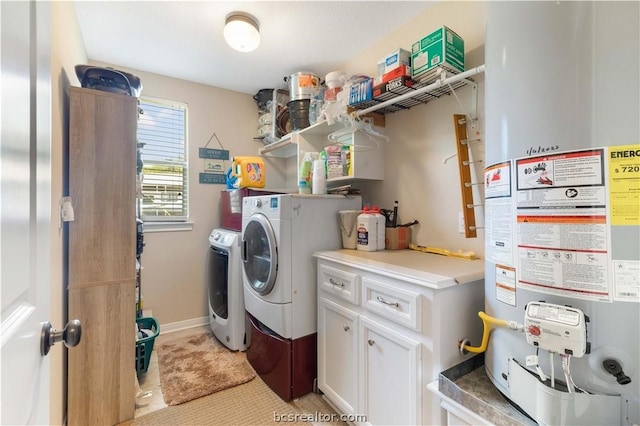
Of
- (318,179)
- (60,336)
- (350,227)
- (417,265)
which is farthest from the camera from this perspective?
(318,179)

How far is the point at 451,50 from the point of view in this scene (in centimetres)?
149

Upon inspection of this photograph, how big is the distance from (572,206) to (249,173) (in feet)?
7.02

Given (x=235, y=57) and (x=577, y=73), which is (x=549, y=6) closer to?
(x=577, y=73)

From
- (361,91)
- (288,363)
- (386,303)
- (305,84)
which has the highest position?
(305,84)

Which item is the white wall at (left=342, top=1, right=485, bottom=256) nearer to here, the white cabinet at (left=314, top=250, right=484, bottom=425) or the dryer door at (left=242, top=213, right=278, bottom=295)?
the white cabinet at (left=314, top=250, right=484, bottom=425)

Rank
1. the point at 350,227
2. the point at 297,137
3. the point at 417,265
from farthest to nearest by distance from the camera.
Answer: the point at 297,137, the point at 350,227, the point at 417,265

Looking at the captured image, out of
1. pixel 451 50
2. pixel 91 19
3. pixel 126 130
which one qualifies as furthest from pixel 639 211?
pixel 91 19

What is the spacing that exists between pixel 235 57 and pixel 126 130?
1202 mm

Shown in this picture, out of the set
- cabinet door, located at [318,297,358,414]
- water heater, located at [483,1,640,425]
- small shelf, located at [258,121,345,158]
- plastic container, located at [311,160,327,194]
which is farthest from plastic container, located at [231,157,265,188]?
water heater, located at [483,1,640,425]

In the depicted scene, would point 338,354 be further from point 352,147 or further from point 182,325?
point 182,325

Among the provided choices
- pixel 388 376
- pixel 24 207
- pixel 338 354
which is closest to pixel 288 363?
pixel 338 354

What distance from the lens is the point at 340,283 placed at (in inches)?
62.7

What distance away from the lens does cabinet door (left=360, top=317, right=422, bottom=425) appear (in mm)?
1178

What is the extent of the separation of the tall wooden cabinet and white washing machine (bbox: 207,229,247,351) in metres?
0.82
